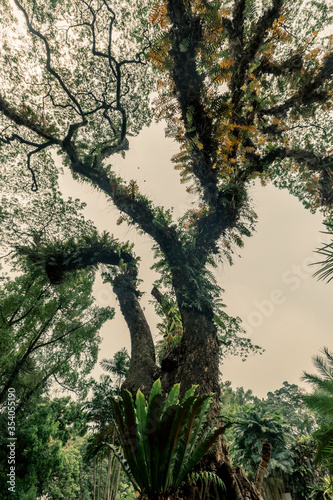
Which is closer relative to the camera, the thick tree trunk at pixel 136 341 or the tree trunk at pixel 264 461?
the tree trunk at pixel 264 461

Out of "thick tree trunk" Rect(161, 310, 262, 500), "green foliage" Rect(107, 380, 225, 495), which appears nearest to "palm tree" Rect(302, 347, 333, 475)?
"thick tree trunk" Rect(161, 310, 262, 500)

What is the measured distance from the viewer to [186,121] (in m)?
5.73

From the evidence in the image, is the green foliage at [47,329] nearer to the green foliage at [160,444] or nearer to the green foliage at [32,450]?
the green foliage at [32,450]

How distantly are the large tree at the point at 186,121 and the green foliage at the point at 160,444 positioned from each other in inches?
29.0

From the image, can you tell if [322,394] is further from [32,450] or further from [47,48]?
[47,48]

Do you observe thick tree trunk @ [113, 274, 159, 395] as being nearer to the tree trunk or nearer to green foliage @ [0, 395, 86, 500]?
the tree trunk

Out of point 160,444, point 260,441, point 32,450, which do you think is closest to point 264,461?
point 160,444

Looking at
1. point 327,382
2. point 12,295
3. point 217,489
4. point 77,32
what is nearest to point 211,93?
point 77,32

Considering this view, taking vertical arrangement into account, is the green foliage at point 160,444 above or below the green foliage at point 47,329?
below

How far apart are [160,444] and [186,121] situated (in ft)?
20.1

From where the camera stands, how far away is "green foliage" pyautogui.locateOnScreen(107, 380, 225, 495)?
80.7 inches

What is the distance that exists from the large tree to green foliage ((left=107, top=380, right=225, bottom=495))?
74 cm

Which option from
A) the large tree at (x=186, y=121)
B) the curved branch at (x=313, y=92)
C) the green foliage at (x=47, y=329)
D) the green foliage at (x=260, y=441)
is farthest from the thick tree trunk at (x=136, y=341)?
the curved branch at (x=313, y=92)

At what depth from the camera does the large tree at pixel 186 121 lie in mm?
5340
